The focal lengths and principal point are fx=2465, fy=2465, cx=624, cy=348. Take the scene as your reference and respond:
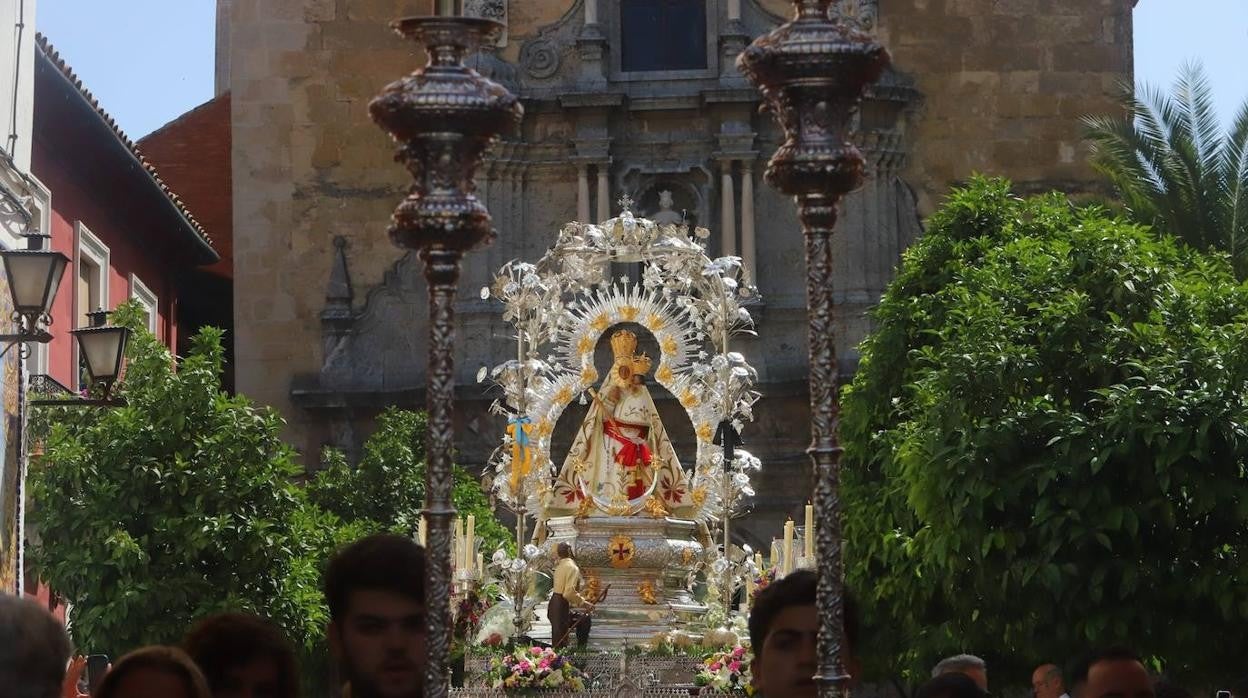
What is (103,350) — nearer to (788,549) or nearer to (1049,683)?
(788,549)

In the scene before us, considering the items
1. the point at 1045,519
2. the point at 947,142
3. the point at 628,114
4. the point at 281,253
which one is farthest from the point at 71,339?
the point at 1045,519

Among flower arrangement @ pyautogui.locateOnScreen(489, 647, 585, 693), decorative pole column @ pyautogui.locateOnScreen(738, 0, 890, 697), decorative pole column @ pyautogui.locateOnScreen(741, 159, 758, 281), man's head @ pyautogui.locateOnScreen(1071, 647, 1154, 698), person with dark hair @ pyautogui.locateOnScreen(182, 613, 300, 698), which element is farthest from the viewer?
decorative pole column @ pyautogui.locateOnScreen(741, 159, 758, 281)

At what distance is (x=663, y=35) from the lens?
30453mm

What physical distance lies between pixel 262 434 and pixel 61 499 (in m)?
1.75

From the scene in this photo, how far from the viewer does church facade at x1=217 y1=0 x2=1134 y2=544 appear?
29391 millimetres

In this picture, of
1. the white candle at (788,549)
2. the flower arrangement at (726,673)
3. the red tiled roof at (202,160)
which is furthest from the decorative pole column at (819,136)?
the red tiled roof at (202,160)

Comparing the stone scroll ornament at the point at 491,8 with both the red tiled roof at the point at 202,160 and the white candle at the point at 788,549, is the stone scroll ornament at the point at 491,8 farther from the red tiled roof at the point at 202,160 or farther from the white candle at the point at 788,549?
the white candle at the point at 788,549

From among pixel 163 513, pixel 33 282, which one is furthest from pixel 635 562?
pixel 33 282

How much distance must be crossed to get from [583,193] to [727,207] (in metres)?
1.74

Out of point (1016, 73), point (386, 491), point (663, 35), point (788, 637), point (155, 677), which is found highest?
point (663, 35)

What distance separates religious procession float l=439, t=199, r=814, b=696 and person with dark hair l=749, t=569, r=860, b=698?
11896mm

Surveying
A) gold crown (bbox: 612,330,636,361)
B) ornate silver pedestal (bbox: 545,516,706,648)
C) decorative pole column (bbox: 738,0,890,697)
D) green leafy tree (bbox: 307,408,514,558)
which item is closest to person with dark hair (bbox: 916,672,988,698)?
decorative pole column (bbox: 738,0,890,697)

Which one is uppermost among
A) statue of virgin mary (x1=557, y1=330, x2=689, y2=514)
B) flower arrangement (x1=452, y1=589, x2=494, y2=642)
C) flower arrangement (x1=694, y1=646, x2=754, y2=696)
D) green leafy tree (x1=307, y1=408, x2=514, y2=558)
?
green leafy tree (x1=307, y1=408, x2=514, y2=558)

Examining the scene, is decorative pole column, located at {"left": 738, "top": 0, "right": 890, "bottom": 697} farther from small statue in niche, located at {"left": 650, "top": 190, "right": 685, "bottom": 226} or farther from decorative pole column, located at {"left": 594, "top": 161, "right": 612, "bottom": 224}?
decorative pole column, located at {"left": 594, "top": 161, "right": 612, "bottom": 224}
